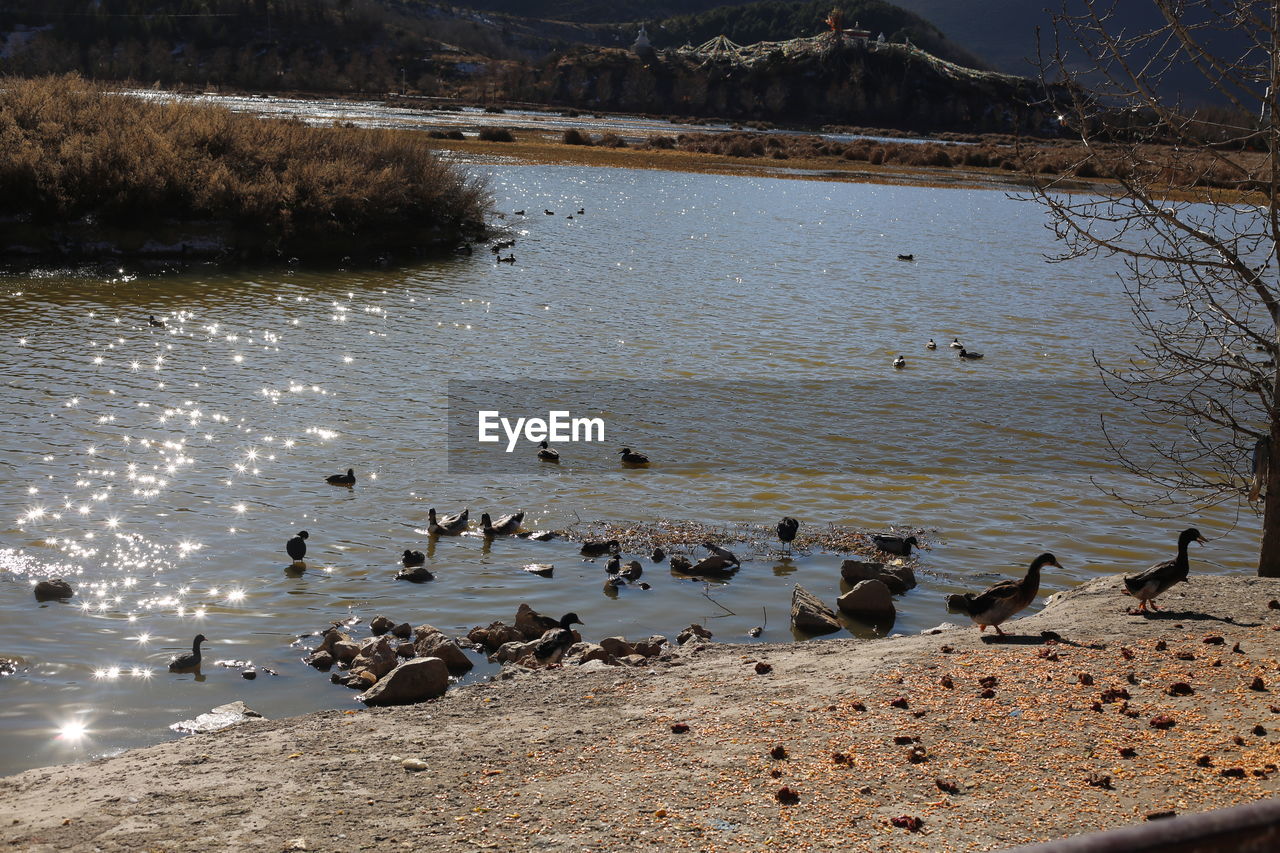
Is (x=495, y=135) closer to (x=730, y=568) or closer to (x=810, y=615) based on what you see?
(x=730, y=568)

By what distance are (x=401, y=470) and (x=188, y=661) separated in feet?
19.7

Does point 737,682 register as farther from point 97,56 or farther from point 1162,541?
point 97,56

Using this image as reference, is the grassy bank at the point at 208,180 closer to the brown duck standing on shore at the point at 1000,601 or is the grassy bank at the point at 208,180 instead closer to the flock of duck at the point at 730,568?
the flock of duck at the point at 730,568

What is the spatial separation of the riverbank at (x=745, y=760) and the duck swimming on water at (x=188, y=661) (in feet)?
5.11

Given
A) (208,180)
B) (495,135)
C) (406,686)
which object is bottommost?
(406,686)

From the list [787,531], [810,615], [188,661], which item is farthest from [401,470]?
[810,615]

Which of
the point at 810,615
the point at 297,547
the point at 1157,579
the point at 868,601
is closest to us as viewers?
the point at 1157,579

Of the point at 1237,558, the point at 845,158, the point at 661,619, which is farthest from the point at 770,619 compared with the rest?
the point at 845,158

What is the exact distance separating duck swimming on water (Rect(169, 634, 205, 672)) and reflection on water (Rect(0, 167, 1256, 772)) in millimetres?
89

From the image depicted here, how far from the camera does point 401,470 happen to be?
15.3m

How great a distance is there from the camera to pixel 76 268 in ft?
95.8

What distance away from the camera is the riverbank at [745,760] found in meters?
6.07

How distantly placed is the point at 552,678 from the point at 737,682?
4.85 ft

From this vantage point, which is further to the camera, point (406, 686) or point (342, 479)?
point (342, 479)
